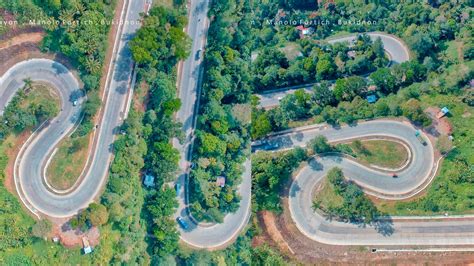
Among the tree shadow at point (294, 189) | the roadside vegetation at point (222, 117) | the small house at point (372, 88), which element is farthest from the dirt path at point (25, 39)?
the small house at point (372, 88)

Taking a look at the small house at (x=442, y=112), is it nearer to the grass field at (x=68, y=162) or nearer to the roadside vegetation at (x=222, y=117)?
the roadside vegetation at (x=222, y=117)

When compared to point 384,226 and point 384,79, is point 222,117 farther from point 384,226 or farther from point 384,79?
point 384,226

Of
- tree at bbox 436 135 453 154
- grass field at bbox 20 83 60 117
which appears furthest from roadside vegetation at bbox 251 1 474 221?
grass field at bbox 20 83 60 117

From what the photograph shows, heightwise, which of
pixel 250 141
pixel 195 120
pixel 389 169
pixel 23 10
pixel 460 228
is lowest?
pixel 460 228

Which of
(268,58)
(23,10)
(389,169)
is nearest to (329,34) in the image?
(268,58)

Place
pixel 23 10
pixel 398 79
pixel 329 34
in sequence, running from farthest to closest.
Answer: pixel 329 34, pixel 398 79, pixel 23 10

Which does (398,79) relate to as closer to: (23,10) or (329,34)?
(329,34)

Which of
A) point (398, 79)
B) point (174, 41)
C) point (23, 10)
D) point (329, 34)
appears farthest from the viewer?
point (329, 34)
